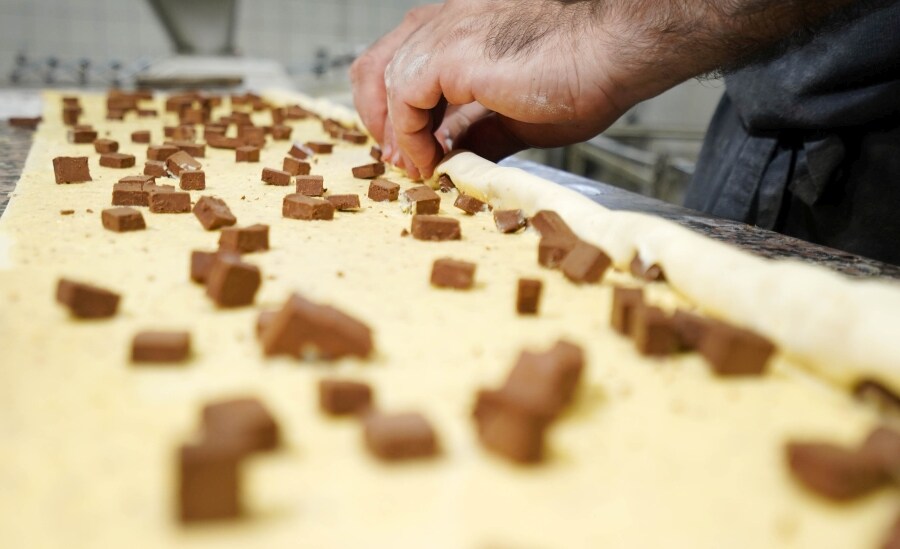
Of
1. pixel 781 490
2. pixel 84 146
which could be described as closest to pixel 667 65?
pixel 781 490

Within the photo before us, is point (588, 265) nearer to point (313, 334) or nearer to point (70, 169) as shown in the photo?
point (313, 334)

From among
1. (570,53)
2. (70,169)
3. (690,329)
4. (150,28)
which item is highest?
(150,28)

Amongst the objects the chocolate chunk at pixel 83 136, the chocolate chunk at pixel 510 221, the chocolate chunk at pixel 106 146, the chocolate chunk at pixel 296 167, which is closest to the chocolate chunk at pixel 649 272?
the chocolate chunk at pixel 510 221

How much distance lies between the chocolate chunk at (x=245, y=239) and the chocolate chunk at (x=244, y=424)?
2.13 feet

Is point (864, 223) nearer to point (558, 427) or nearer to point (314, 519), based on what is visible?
point (558, 427)

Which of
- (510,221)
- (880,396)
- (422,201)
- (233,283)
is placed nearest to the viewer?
(880,396)

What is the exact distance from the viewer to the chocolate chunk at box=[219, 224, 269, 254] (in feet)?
4.57

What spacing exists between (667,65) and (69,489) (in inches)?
58.2

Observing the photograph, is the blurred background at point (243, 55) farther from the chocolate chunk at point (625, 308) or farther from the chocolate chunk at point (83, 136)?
the chocolate chunk at point (625, 308)

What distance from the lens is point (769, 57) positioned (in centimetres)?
174

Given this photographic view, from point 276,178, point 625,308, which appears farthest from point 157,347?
point 276,178

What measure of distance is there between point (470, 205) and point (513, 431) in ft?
3.64

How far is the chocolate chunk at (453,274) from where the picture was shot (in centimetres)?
126

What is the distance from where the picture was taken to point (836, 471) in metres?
0.72
